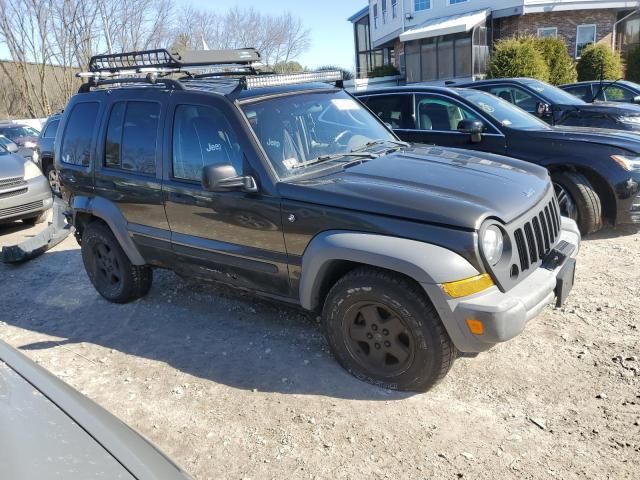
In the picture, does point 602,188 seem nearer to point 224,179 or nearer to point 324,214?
point 324,214

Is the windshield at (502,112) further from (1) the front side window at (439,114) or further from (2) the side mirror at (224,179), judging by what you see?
(2) the side mirror at (224,179)

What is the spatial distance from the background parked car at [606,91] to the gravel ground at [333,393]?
8927mm

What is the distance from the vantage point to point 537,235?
3.37 m

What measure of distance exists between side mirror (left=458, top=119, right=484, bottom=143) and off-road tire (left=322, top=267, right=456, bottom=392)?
3393 mm

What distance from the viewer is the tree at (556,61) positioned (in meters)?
20.6

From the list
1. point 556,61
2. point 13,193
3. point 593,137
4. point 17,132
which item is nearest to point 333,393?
point 593,137

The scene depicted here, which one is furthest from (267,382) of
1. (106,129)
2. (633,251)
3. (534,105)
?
(534,105)

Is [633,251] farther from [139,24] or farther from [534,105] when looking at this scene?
[139,24]

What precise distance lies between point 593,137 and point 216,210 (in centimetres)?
436

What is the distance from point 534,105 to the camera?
8.81 m

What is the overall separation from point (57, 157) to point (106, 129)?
0.99 metres

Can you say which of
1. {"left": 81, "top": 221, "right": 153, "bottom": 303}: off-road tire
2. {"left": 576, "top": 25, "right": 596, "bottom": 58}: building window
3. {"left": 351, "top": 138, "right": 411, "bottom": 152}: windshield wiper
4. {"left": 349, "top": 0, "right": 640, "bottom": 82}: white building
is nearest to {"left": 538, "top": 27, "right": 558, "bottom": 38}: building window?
{"left": 349, "top": 0, "right": 640, "bottom": 82}: white building

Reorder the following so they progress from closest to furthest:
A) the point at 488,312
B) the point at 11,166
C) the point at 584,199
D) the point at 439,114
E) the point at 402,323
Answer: the point at 488,312 < the point at 402,323 < the point at 584,199 < the point at 439,114 < the point at 11,166

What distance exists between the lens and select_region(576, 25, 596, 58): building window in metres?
24.4
